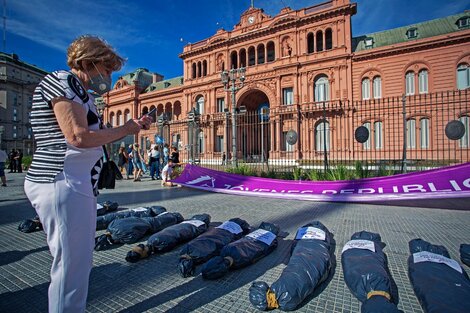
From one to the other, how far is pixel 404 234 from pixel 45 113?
4692mm

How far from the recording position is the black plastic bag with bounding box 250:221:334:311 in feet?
6.31

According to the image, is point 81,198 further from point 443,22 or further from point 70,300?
point 443,22

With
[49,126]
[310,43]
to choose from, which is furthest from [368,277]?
[310,43]

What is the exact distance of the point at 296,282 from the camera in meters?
2.01

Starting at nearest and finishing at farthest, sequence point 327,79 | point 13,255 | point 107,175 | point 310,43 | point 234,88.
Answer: point 107,175, point 13,255, point 234,88, point 327,79, point 310,43

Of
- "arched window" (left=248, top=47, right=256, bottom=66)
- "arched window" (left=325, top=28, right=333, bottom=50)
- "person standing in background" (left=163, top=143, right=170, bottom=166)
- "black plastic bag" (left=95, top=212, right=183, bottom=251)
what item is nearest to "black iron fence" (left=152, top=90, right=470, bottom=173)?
"person standing in background" (left=163, top=143, right=170, bottom=166)

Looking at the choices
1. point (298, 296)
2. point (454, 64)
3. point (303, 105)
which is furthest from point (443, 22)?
point (298, 296)

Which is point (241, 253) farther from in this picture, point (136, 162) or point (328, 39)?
point (328, 39)

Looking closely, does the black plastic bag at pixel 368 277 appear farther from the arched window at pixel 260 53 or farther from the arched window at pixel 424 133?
the arched window at pixel 260 53

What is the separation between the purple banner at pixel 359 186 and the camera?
502 cm

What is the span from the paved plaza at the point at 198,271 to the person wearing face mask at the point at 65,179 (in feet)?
2.69

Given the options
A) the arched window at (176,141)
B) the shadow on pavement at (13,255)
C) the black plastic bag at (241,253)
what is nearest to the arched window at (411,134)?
the arched window at (176,141)

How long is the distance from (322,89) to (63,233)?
Result: 26749mm

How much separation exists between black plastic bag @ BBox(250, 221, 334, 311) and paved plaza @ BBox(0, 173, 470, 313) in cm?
12
